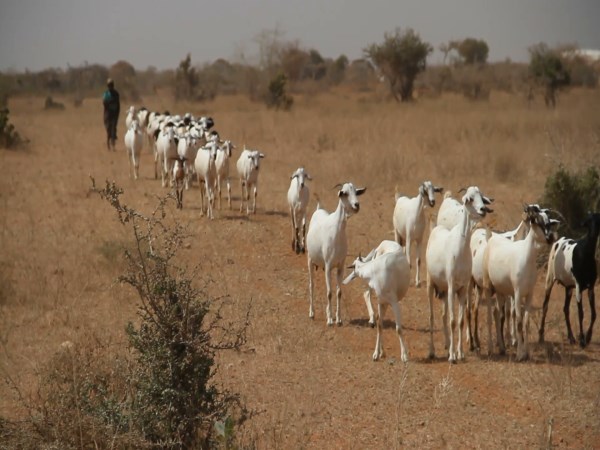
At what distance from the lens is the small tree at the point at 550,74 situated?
113 feet

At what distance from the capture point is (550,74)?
34469mm

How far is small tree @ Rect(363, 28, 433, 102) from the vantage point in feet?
138

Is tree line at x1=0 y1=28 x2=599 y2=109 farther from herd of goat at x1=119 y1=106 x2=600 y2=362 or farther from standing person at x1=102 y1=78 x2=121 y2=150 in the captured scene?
herd of goat at x1=119 y1=106 x2=600 y2=362

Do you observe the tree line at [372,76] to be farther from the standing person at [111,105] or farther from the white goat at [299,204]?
the white goat at [299,204]

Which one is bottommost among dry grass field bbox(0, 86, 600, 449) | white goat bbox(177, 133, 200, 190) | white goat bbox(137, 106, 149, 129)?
dry grass field bbox(0, 86, 600, 449)

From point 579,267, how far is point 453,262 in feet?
5.66

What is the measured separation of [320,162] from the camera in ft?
77.6

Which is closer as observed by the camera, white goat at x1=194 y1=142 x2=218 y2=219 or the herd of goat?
the herd of goat

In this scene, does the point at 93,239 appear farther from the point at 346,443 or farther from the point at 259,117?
the point at 259,117

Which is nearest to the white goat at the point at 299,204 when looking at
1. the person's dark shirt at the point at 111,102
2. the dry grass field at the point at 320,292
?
the dry grass field at the point at 320,292

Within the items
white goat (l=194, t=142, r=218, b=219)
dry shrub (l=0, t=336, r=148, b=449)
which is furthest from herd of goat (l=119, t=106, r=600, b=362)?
white goat (l=194, t=142, r=218, b=219)

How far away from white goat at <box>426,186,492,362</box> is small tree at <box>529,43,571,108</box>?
82.6 ft

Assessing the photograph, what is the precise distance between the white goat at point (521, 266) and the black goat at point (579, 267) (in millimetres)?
799

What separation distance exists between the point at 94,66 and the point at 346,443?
262 ft
